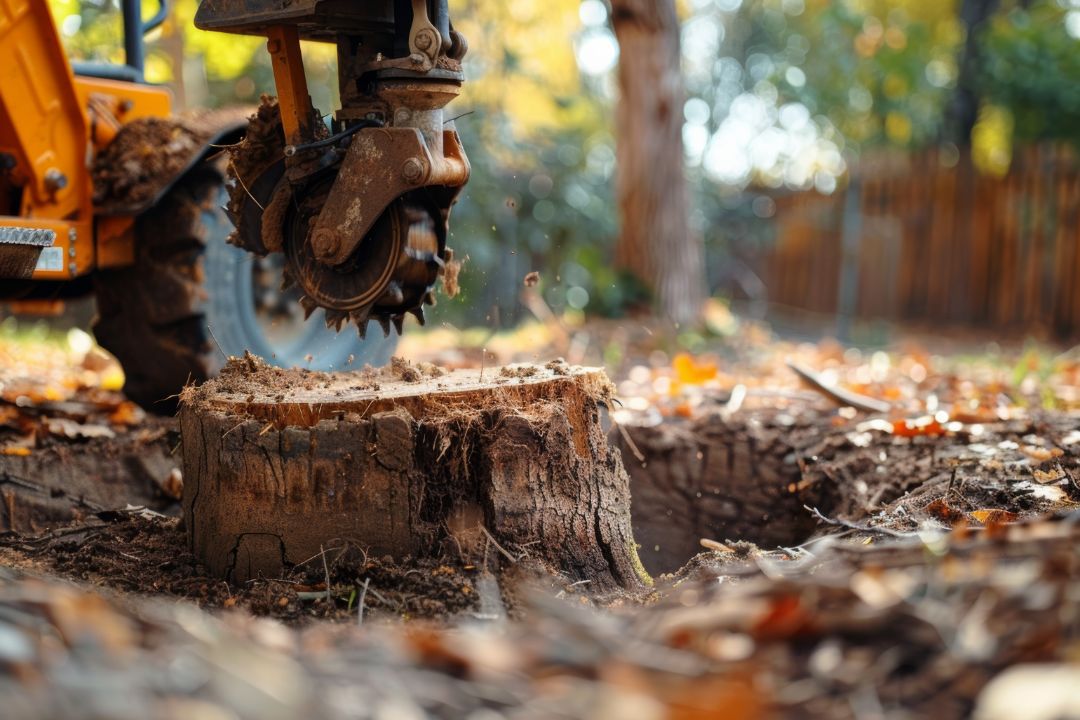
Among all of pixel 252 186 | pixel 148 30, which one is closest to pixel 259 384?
pixel 252 186

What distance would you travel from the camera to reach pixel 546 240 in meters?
12.3

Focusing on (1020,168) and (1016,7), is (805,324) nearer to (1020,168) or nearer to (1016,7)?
(1020,168)

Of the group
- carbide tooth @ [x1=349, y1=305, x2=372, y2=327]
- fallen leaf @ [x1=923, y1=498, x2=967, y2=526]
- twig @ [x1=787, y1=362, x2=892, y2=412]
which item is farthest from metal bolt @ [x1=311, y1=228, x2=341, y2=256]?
twig @ [x1=787, y1=362, x2=892, y2=412]

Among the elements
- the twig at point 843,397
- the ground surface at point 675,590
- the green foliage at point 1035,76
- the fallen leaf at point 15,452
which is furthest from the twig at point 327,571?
the green foliage at point 1035,76

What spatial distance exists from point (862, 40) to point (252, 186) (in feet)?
64.6

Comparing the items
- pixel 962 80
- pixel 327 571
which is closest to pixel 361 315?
pixel 327 571

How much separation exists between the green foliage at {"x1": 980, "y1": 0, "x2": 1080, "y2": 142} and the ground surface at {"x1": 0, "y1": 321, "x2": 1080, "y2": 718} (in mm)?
7375

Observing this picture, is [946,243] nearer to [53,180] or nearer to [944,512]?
[944,512]

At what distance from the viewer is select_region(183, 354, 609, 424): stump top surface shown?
10.8 ft

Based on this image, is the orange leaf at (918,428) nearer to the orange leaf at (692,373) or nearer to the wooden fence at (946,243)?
the orange leaf at (692,373)

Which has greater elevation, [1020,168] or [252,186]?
[1020,168]

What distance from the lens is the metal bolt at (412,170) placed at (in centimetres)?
334

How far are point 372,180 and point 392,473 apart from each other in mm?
954

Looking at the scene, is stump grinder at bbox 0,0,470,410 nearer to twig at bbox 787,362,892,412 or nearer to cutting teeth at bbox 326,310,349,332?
cutting teeth at bbox 326,310,349,332
